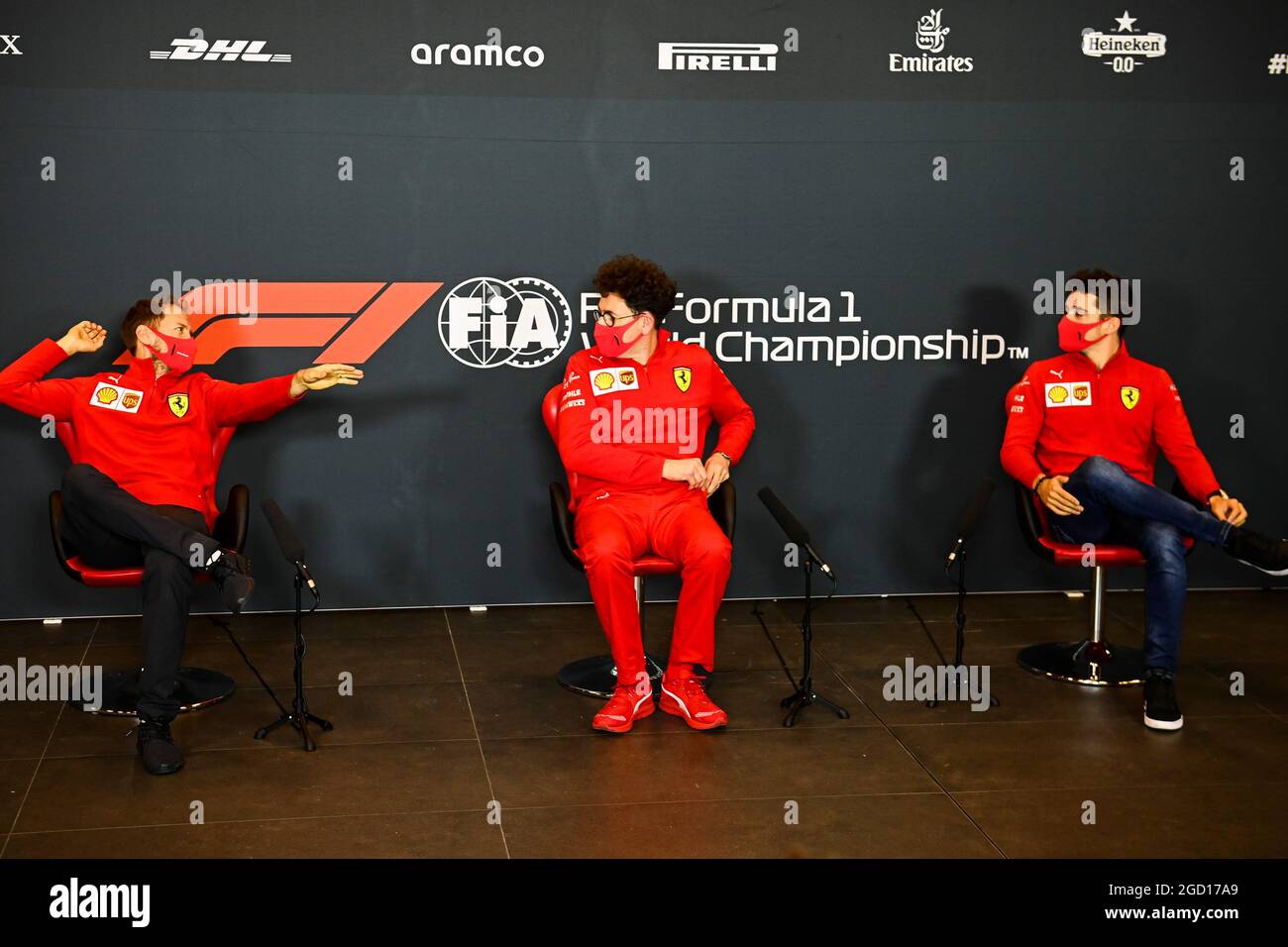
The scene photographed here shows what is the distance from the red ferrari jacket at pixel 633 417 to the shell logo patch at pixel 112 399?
134 cm

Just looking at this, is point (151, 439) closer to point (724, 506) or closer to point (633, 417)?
point (633, 417)

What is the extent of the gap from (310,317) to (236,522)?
46.5 inches

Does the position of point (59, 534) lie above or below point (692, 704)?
above

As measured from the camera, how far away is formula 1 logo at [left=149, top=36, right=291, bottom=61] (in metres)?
5.09

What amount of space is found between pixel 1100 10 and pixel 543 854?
4.05m

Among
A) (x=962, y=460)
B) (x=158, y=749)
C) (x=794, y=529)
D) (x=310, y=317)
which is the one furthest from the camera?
(x=962, y=460)

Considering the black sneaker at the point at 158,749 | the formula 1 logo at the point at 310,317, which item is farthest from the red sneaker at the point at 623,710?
the formula 1 logo at the point at 310,317

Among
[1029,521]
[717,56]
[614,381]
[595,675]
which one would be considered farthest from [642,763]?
[717,56]

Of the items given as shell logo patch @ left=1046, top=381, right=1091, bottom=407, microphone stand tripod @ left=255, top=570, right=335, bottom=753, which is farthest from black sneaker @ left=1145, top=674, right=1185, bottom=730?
microphone stand tripod @ left=255, top=570, right=335, bottom=753

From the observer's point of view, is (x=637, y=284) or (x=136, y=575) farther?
(x=637, y=284)

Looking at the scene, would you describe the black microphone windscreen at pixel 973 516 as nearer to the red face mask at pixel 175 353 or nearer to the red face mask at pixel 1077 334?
the red face mask at pixel 1077 334

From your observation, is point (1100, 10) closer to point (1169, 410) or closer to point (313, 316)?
point (1169, 410)

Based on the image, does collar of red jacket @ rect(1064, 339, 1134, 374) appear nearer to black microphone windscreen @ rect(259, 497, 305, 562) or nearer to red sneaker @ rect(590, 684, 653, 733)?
red sneaker @ rect(590, 684, 653, 733)

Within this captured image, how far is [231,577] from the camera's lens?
13.2ft
